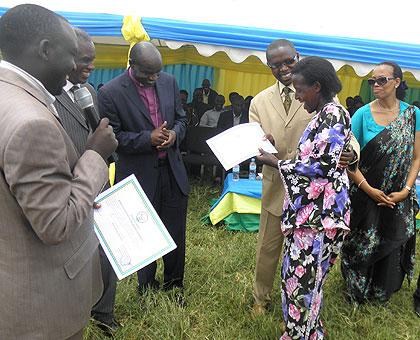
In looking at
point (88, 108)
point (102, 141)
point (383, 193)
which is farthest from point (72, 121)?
point (383, 193)

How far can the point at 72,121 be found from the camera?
184 cm

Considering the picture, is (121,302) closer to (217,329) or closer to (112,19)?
(217,329)

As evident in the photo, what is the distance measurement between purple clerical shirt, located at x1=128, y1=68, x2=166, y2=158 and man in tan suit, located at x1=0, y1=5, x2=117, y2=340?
1.49m

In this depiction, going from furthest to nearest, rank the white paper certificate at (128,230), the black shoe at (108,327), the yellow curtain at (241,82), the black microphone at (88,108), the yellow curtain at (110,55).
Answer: the yellow curtain at (241,82)
the yellow curtain at (110,55)
the black shoe at (108,327)
the white paper certificate at (128,230)
the black microphone at (88,108)

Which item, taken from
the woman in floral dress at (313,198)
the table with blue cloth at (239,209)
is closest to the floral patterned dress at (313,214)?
the woman in floral dress at (313,198)

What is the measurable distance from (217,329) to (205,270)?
84cm

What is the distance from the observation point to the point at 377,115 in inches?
111

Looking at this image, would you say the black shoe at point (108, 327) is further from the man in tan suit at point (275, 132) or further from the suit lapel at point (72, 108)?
the suit lapel at point (72, 108)

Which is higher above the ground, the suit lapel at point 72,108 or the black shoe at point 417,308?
the suit lapel at point 72,108

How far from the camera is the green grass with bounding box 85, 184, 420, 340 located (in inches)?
106

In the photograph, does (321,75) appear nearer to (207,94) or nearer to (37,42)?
(37,42)

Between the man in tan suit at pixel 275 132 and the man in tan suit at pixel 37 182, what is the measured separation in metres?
1.55

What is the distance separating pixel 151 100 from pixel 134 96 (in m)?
0.13

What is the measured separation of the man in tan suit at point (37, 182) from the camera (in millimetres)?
1093
